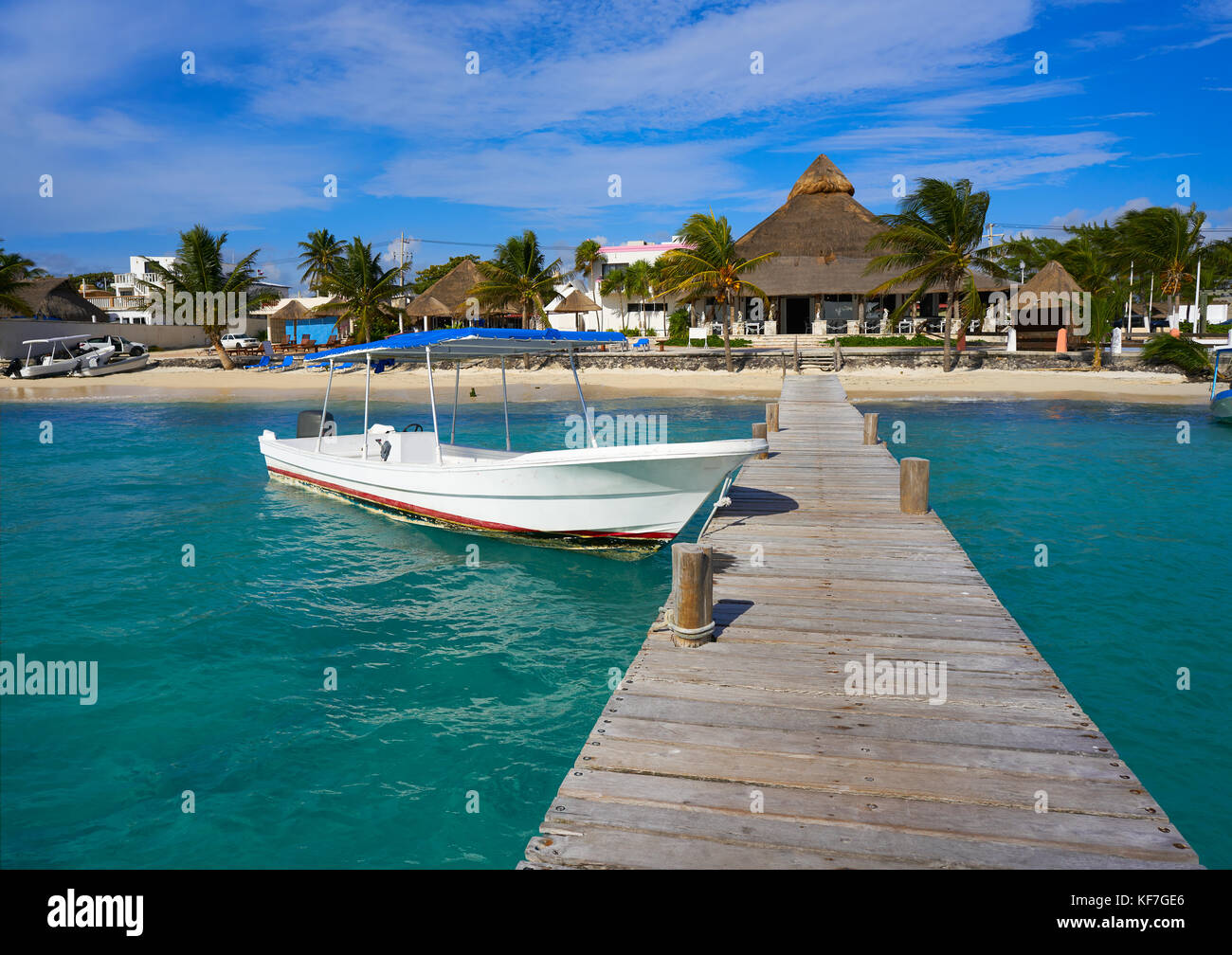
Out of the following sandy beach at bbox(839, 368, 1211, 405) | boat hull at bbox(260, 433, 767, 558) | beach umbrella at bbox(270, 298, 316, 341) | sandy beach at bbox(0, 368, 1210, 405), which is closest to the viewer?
boat hull at bbox(260, 433, 767, 558)

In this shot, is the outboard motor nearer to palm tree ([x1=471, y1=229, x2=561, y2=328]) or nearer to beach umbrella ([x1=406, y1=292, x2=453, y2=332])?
palm tree ([x1=471, y1=229, x2=561, y2=328])

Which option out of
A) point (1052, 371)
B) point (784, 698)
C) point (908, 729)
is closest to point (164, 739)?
point (784, 698)

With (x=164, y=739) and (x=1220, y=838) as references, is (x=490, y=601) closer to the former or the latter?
(x=164, y=739)

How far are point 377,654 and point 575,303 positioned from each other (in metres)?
43.3

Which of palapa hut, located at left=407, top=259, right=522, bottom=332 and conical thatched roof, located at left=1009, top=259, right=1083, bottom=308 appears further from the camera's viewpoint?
palapa hut, located at left=407, top=259, right=522, bottom=332

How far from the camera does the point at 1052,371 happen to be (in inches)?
1330

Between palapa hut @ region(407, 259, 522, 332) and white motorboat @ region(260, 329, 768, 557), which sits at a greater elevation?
palapa hut @ region(407, 259, 522, 332)

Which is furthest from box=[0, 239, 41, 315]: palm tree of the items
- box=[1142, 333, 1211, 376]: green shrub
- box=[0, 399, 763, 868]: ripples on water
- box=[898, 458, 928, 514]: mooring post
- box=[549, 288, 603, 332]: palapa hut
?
box=[1142, 333, 1211, 376]: green shrub

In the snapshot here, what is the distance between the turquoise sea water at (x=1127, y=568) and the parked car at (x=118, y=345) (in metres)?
43.4

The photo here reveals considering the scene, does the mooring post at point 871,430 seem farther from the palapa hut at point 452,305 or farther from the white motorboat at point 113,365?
the white motorboat at point 113,365

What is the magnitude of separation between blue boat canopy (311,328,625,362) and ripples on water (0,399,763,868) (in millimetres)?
2932

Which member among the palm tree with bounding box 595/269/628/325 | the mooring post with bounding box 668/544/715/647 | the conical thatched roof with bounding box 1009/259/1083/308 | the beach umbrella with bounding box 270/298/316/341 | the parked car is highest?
the palm tree with bounding box 595/269/628/325

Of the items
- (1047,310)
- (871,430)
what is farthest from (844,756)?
(1047,310)

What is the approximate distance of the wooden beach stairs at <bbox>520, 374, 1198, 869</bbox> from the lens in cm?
337
